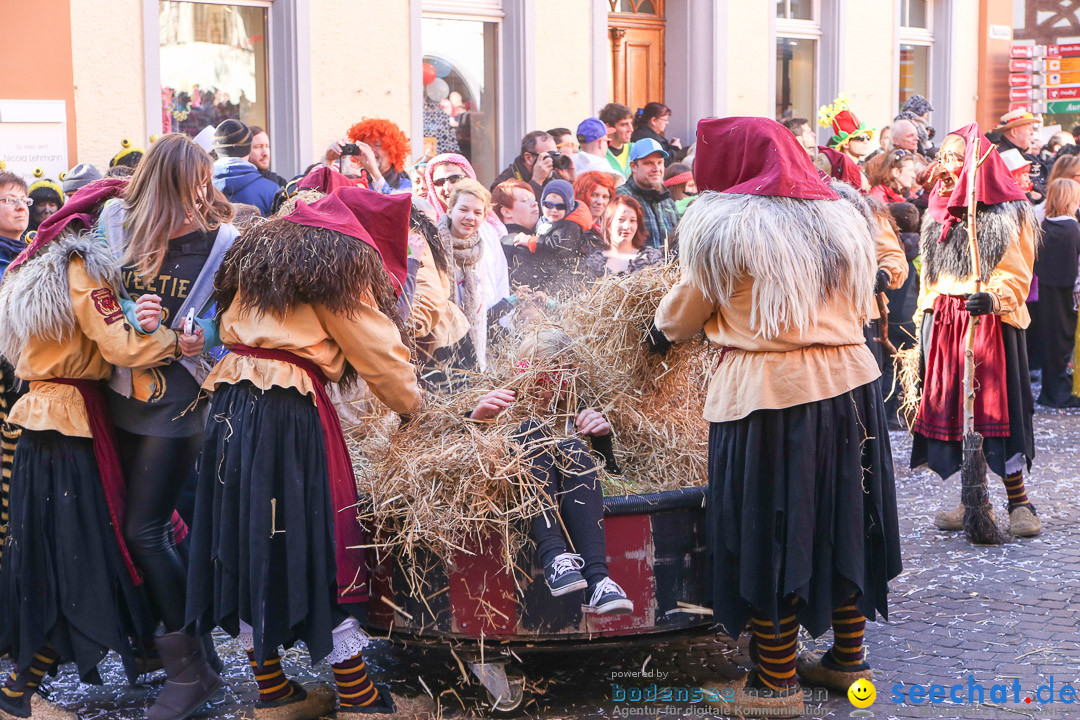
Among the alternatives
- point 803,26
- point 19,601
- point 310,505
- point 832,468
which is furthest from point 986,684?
point 803,26

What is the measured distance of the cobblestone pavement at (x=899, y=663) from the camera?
13.8ft

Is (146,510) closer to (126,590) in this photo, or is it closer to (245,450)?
(126,590)

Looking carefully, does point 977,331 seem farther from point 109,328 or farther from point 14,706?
point 14,706

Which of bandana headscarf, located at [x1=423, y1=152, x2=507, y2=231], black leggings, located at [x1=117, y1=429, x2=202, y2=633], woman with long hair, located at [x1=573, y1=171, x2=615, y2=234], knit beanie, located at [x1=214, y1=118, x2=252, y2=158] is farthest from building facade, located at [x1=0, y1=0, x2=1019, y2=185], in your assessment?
black leggings, located at [x1=117, y1=429, x2=202, y2=633]

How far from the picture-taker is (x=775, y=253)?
12.9 ft

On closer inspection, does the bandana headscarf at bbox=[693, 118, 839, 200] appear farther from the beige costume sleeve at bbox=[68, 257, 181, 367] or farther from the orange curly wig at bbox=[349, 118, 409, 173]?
the orange curly wig at bbox=[349, 118, 409, 173]

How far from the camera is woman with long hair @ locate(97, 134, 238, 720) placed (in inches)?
161

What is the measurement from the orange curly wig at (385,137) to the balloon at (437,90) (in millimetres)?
2460

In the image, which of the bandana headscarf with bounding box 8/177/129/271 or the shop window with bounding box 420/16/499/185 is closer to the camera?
the bandana headscarf with bounding box 8/177/129/271

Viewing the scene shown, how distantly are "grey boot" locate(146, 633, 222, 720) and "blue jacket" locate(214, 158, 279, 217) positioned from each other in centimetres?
358

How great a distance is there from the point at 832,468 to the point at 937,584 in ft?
5.90

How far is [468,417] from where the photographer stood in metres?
4.49

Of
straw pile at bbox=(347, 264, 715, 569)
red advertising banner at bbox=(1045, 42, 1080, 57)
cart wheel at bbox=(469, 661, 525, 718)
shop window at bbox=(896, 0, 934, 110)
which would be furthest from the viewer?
red advertising banner at bbox=(1045, 42, 1080, 57)

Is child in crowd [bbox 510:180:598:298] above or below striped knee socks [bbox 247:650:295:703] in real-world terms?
above
